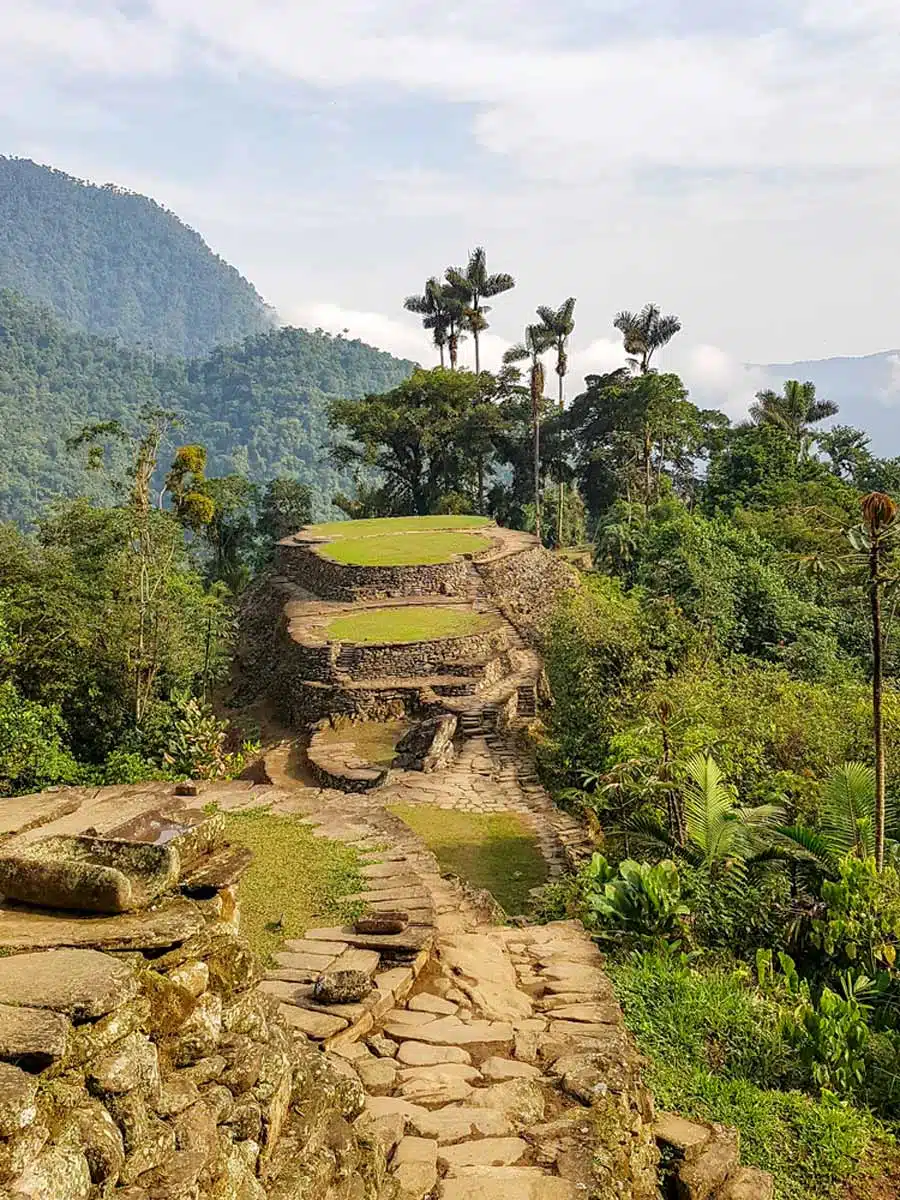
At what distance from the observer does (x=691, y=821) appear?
721 cm

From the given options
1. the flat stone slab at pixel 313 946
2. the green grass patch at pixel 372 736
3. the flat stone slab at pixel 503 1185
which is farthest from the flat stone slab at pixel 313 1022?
the green grass patch at pixel 372 736

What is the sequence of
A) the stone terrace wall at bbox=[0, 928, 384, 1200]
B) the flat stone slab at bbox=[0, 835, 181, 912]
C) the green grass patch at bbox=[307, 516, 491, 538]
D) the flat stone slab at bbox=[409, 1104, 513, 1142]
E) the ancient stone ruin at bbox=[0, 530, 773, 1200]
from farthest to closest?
the green grass patch at bbox=[307, 516, 491, 538] < the flat stone slab at bbox=[409, 1104, 513, 1142] < the flat stone slab at bbox=[0, 835, 181, 912] < the ancient stone ruin at bbox=[0, 530, 773, 1200] < the stone terrace wall at bbox=[0, 928, 384, 1200]

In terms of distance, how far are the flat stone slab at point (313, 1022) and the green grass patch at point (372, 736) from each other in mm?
9088

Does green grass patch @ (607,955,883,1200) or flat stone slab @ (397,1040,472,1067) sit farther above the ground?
flat stone slab @ (397,1040,472,1067)

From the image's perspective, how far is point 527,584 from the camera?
77.1 feet

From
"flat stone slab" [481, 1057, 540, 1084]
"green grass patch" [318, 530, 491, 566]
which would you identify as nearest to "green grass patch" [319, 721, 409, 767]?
"green grass patch" [318, 530, 491, 566]

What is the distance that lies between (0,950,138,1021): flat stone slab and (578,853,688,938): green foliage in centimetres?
433

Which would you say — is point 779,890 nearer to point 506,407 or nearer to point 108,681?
point 108,681

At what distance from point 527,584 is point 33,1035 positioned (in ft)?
70.9

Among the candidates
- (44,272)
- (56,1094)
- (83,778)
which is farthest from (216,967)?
(44,272)

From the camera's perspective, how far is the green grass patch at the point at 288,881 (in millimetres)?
5492

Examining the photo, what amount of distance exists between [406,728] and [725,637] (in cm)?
573

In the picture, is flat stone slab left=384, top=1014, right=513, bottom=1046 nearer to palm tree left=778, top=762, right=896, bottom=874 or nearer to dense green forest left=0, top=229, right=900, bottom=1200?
dense green forest left=0, top=229, right=900, bottom=1200

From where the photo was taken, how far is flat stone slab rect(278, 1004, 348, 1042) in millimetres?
4266
